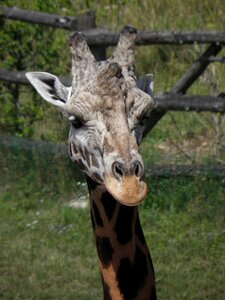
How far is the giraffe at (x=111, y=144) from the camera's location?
3893mm

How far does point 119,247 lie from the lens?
13.7 feet

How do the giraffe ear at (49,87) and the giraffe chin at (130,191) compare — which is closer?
the giraffe chin at (130,191)

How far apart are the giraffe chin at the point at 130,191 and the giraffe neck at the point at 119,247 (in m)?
0.41

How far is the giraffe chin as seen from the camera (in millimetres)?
3684

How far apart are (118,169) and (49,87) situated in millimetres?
936

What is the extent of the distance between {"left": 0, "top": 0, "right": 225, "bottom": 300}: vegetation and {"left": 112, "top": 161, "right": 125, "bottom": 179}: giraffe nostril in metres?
2.79

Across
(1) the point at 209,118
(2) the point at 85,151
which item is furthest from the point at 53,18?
(2) the point at 85,151

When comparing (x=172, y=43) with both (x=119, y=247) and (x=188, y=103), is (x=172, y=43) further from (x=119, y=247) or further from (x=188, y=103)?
(x=119, y=247)

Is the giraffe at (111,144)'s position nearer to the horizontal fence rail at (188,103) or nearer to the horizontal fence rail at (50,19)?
the horizontal fence rail at (188,103)

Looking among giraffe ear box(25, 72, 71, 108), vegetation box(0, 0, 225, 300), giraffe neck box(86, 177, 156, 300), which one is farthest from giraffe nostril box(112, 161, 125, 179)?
vegetation box(0, 0, 225, 300)

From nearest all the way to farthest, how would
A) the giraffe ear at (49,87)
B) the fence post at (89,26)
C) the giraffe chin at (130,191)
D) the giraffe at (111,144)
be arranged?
1. the giraffe chin at (130,191)
2. the giraffe at (111,144)
3. the giraffe ear at (49,87)
4. the fence post at (89,26)

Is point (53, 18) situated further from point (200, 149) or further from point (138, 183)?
point (138, 183)

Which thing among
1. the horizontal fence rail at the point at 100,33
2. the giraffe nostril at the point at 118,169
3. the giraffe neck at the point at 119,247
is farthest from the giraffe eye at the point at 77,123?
the horizontal fence rail at the point at 100,33

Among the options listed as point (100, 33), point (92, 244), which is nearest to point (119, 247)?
point (92, 244)
